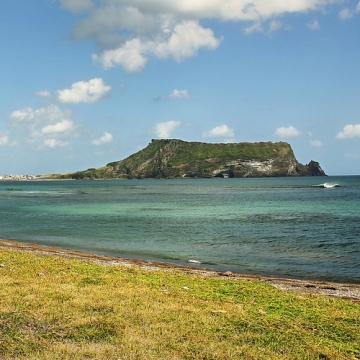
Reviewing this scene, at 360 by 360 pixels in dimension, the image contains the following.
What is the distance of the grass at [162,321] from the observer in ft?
34.2

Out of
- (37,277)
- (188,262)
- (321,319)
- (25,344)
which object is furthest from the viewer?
(188,262)

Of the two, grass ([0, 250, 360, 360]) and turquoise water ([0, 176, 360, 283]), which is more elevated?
grass ([0, 250, 360, 360])

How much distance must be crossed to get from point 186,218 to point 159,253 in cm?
3050

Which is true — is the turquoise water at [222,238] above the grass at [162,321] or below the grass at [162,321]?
below

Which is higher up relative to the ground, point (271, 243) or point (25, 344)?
point (25, 344)

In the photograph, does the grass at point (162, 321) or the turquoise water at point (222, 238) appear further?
the turquoise water at point (222, 238)

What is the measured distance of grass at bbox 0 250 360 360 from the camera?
34.2ft

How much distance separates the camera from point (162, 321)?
12.6 m

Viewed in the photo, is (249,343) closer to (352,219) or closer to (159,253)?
(159,253)

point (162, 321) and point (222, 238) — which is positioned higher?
point (162, 321)

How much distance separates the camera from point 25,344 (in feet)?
34.7

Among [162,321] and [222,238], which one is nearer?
[162,321]

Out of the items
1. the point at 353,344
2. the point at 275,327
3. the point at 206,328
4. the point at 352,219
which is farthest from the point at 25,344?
the point at 352,219

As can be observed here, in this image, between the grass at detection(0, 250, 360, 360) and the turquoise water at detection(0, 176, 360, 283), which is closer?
the grass at detection(0, 250, 360, 360)
